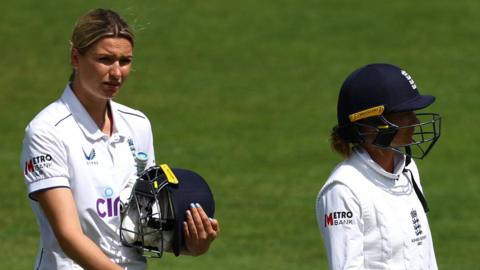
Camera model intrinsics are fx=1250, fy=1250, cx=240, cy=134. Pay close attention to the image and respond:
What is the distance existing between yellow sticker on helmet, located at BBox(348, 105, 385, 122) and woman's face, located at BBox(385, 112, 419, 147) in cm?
5

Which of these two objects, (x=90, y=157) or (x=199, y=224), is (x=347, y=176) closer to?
(x=199, y=224)

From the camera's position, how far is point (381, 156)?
18.5 feet

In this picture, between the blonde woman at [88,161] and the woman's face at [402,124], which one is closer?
the blonde woman at [88,161]

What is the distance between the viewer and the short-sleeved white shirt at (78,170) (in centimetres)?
541

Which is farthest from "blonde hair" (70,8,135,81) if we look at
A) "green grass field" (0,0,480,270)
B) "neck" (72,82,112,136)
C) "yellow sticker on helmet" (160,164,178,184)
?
"green grass field" (0,0,480,270)

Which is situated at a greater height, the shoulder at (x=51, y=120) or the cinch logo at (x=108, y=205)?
the shoulder at (x=51, y=120)

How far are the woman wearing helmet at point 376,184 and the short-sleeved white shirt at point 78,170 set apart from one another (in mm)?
904

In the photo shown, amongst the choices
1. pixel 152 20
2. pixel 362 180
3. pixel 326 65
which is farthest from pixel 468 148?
pixel 362 180

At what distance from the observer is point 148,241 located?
549 centimetres

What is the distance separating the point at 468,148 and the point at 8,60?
729 cm

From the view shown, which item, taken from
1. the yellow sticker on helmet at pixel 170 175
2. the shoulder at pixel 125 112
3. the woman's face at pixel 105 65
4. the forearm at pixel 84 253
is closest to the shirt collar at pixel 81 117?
the woman's face at pixel 105 65

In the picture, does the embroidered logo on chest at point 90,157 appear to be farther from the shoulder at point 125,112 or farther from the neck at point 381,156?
the neck at point 381,156

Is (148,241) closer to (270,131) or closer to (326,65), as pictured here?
(270,131)

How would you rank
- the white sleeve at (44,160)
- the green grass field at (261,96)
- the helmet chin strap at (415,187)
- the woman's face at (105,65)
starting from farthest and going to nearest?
the green grass field at (261,96) → the helmet chin strap at (415,187) → the woman's face at (105,65) → the white sleeve at (44,160)
